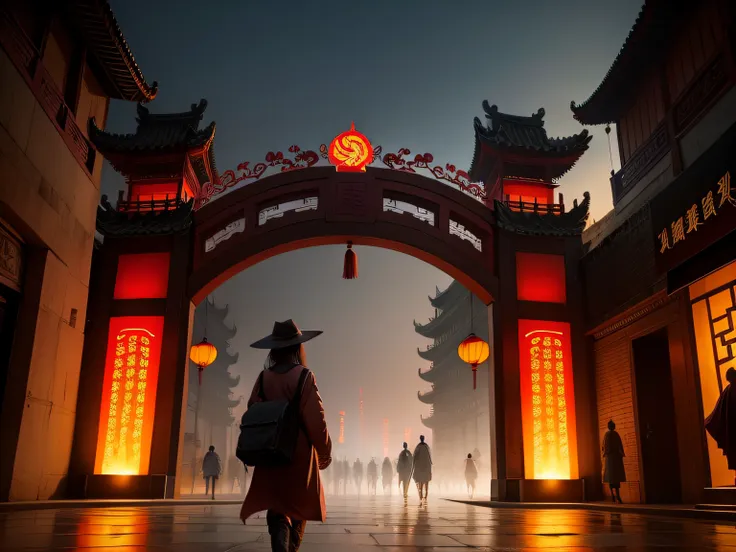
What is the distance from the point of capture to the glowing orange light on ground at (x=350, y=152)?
12.4m

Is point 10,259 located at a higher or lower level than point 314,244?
lower

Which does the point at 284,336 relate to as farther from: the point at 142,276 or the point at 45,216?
the point at 142,276

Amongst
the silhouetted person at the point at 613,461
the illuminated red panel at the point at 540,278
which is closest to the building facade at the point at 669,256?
the silhouetted person at the point at 613,461

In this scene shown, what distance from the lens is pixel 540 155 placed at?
510 inches

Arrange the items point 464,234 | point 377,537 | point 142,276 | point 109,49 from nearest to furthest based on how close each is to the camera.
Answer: point 377,537, point 109,49, point 142,276, point 464,234

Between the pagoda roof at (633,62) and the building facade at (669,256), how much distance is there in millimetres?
26

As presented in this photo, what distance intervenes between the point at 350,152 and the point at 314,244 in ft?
6.20

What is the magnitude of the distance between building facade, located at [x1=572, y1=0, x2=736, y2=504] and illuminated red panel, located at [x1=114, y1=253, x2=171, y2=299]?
771cm

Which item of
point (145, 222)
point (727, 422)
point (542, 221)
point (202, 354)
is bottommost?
point (727, 422)

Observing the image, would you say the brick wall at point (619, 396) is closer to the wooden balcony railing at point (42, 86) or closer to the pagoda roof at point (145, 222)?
the pagoda roof at point (145, 222)

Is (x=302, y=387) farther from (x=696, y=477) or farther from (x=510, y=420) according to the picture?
(x=510, y=420)

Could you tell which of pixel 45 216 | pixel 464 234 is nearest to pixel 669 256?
pixel 464 234

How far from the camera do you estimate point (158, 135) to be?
1373 centimetres

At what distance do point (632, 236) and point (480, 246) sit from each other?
3.18m
